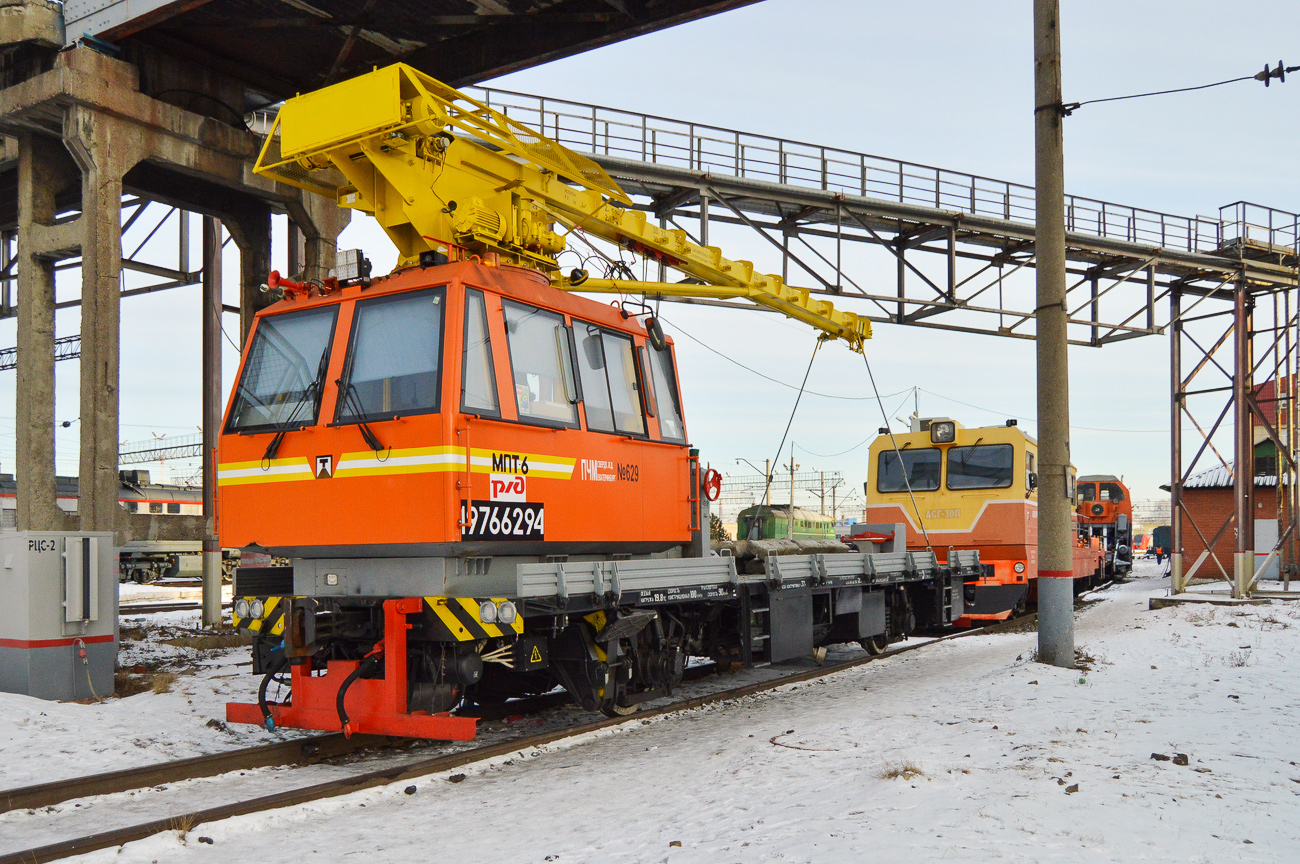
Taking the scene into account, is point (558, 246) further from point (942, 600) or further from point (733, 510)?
point (733, 510)

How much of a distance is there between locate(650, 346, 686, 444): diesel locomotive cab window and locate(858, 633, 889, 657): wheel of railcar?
509 centimetres

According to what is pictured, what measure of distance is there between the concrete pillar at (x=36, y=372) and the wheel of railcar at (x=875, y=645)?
9861mm

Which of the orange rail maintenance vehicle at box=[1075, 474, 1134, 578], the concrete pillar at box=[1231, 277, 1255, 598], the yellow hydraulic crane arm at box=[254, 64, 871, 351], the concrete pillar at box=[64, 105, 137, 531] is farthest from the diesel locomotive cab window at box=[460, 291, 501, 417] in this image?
the orange rail maintenance vehicle at box=[1075, 474, 1134, 578]

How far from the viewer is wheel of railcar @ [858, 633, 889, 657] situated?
1286 centimetres

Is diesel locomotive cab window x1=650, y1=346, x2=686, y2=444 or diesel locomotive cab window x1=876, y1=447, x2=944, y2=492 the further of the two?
diesel locomotive cab window x1=876, y1=447, x2=944, y2=492

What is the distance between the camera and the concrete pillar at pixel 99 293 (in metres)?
11.8

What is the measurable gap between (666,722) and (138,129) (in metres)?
9.34

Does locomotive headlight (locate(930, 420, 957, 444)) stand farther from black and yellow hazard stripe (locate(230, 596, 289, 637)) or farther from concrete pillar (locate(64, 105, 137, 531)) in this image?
concrete pillar (locate(64, 105, 137, 531))

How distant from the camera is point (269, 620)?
24.1ft

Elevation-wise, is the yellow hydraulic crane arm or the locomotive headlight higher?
the yellow hydraulic crane arm

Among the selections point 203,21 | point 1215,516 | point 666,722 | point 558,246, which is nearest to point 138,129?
point 203,21

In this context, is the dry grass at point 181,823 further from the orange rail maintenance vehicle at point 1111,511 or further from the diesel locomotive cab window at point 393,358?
the orange rail maintenance vehicle at point 1111,511

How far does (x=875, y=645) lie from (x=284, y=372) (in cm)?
826

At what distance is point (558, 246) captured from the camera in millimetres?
8531
